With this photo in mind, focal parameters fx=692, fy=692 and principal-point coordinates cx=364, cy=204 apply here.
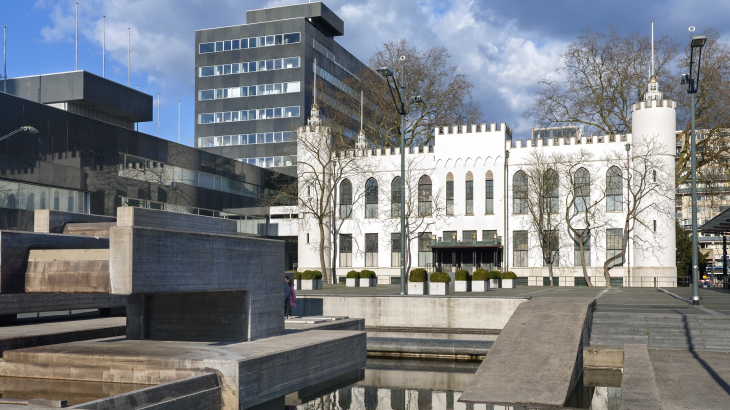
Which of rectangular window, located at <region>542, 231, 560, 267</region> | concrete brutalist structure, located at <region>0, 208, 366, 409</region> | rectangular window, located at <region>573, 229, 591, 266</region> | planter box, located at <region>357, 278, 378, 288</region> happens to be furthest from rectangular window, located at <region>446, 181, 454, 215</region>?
concrete brutalist structure, located at <region>0, 208, 366, 409</region>

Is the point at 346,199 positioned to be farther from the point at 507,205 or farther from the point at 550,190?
the point at 550,190

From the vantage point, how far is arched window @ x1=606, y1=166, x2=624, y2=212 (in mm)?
50844

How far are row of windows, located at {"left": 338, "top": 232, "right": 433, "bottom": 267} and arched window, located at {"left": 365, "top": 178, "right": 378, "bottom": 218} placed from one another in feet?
5.73

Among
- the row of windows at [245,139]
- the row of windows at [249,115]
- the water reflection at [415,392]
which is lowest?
the water reflection at [415,392]

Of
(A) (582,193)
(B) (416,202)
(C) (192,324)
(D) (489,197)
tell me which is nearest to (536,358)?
(C) (192,324)

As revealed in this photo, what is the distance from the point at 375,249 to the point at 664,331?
37479mm

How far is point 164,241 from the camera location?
546 inches

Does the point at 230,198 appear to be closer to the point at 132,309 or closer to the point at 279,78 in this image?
the point at 279,78

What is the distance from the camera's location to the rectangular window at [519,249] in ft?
173

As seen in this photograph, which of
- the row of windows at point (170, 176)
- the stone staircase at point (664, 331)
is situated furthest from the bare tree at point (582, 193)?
the stone staircase at point (664, 331)

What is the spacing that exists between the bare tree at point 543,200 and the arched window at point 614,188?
3613mm

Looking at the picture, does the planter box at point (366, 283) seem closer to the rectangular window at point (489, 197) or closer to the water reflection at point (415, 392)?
the rectangular window at point (489, 197)

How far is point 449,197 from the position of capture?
55.1 m

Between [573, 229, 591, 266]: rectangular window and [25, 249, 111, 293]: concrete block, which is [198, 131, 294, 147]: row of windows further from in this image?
[25, 249, 111, 293]: concrete block
